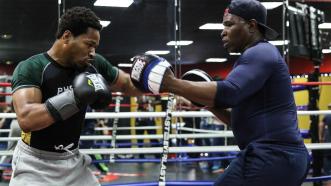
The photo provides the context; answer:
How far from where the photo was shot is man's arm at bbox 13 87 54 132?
1.57 meters

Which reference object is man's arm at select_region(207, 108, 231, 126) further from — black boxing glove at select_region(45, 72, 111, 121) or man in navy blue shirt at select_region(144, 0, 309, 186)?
black boxing glove at select_region(45, 72, 111, 121)

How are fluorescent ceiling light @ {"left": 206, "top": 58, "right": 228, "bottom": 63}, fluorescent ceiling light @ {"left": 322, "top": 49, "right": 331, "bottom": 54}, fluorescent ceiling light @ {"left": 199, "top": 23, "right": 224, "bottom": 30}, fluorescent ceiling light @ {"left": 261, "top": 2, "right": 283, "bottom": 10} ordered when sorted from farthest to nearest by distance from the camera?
fluorescent ceiling light @ {"left": 199, "top": 23, "right": 224, "bottom": 30} → fluorescent ceiling light @ {"left": 206, "top": 58, "right": 228, "bottom": 63} → fluorescent ceiling light @ {"left": 261, "top": 2, "right": 283, "bottom": 10} → fluorescent ceiling light @ {"left": 322, "top": 49, "right": 331, "bottom": 54}

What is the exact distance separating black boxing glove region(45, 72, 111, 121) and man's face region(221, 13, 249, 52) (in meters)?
0.51

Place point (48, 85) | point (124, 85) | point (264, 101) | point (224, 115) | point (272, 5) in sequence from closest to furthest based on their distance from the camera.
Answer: point (264, 101)
point (48, 85)
point (224, 115)
point (124, 85)
point (272, 5)

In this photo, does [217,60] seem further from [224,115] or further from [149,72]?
[149,72]

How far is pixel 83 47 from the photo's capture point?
5.78 ft

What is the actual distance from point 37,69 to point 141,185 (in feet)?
3.68

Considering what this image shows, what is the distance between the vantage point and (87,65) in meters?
1.82

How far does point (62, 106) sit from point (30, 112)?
122 millimetres

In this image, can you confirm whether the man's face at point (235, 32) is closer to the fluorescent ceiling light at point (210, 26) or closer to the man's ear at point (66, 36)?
the man's ear at point (66, 36)

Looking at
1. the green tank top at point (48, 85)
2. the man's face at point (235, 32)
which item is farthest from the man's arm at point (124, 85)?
the man's face at point (235, 32)

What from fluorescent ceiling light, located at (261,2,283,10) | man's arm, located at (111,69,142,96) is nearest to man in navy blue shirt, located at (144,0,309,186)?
man's arm, located at (111,69,142,96)

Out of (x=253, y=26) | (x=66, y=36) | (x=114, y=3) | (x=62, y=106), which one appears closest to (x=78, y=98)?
(x=62, y=106)

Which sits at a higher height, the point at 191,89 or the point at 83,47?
the point at 83,47
